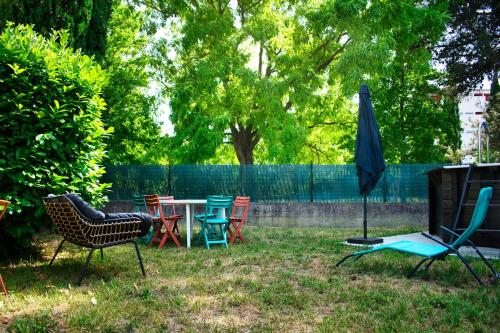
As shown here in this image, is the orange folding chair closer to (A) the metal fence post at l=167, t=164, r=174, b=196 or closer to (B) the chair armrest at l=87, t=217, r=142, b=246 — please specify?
(B) the chair armrest at l=87, t=217, r=142, b=246

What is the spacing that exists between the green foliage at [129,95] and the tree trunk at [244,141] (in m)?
3.41

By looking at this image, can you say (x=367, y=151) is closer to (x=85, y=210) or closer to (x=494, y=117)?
(x=85, y=210)

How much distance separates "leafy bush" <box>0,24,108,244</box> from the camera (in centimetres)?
634

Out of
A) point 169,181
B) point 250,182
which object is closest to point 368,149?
point 250,182

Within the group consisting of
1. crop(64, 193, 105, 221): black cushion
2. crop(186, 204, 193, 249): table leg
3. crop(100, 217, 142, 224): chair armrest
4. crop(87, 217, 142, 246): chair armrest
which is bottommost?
crop(186, 204, 193, 249): table leg

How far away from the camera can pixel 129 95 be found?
685 inches

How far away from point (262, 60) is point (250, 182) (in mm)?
8554

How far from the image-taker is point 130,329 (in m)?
3.90

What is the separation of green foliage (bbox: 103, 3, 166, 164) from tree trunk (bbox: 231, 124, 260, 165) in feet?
11.2

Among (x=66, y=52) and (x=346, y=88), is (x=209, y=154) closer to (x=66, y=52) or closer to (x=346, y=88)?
(x=346, y=88)

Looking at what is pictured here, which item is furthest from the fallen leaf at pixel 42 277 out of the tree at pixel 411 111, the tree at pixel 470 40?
the tree at pixel 470 40

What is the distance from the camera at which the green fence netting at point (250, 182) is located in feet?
47.4

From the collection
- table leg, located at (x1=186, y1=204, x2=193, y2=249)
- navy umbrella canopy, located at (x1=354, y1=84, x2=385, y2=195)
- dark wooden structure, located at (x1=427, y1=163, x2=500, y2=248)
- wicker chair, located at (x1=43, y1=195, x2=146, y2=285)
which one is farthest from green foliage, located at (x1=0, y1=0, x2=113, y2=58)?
dark wooden structure, located at (x1=427, y1=163, x2=500, y2=248)

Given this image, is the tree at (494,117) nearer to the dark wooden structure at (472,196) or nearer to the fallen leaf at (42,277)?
the dark wooden structure at (472,196)
